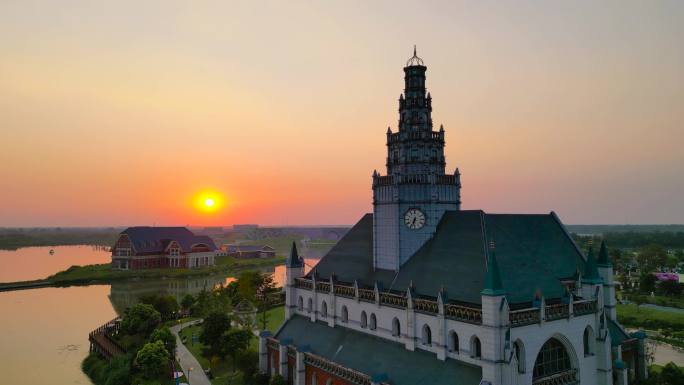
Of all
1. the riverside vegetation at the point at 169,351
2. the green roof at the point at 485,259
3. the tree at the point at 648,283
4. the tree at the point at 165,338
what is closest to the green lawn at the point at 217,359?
the riverside vegetation at the point at 169,351

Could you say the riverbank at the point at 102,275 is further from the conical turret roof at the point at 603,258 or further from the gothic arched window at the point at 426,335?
the conical turret roof at the point at 603,258

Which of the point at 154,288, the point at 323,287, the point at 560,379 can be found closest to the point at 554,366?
the point at 560,379

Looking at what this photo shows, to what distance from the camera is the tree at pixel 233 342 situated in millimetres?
51656

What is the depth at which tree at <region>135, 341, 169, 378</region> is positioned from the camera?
49.2 meters

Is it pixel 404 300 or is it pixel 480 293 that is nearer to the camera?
pixel 480 293

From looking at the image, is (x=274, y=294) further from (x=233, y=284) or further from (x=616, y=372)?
(x=616, y=372)

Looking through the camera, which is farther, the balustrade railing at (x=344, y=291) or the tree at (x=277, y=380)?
the tree at (x=277, y=380)

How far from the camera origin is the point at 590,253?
36.6 metres

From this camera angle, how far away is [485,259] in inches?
1324

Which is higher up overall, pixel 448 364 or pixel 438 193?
pixel 438 193

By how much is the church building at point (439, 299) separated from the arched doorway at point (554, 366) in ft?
0.30

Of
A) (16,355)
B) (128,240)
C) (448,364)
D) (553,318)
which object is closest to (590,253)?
(553,318)

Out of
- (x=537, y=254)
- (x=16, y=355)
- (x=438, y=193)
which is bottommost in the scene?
(x=16, y=355)

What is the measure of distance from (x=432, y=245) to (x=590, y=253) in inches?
503
